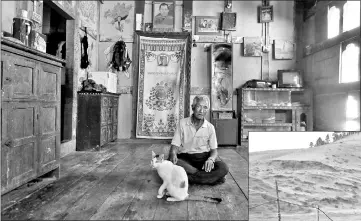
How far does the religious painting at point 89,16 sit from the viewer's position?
555 centimetres

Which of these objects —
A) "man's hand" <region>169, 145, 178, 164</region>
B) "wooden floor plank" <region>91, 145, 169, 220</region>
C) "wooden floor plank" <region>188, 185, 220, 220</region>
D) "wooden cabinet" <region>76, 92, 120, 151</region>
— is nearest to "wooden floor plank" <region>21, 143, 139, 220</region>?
"wooden floor plank" <region>91, 145, 169, 220</region>

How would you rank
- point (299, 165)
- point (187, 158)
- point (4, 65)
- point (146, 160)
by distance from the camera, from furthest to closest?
point (146, 160)
point (187, 158)
point (4, 65)
point (299, 165)

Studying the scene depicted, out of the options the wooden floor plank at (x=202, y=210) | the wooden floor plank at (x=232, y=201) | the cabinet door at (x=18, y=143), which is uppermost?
the cabinet door at (x=18, y=143)

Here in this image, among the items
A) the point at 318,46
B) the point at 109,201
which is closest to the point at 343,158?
the point at 109,201

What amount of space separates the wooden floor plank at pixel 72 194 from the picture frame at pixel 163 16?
3.80 meters

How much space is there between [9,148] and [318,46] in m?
5.98

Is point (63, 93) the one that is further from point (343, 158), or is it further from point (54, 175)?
point (343, 158)

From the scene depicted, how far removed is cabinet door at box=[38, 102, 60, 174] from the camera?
2.78 meters

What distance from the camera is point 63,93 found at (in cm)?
512

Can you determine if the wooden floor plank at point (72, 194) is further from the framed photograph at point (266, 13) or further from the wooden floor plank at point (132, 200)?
the framed photograph at point (266, 13)

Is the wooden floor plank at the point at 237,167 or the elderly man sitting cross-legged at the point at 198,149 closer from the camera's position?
the elderly man sitting cross-legged at the point at 198,149

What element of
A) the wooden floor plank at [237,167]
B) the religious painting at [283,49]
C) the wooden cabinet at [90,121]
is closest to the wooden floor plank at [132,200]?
the wooden floor plank at [237,167]

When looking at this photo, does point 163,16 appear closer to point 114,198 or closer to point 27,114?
point 27,114

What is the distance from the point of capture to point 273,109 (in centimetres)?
671
